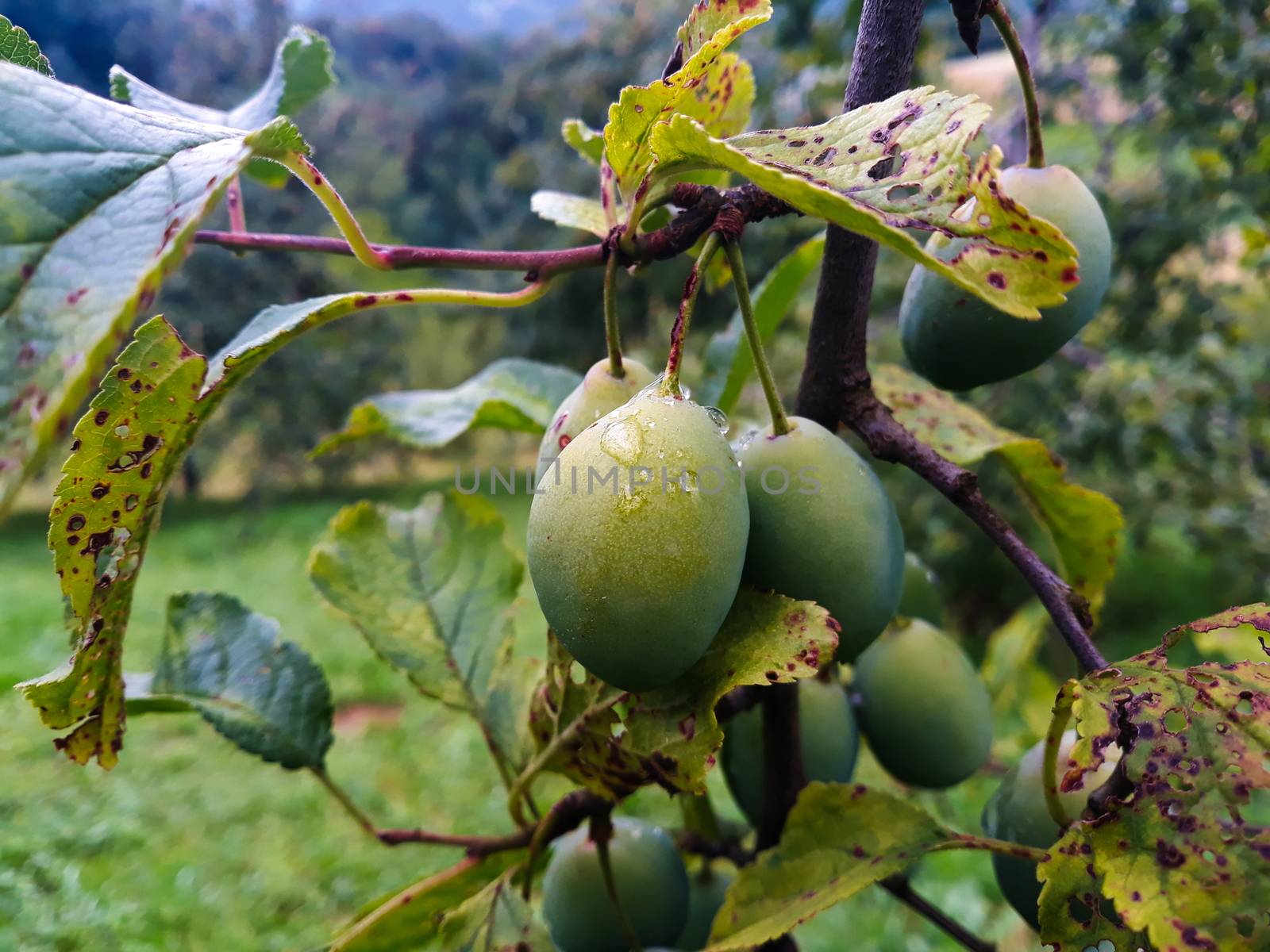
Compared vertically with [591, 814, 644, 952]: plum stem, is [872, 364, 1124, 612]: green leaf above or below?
above

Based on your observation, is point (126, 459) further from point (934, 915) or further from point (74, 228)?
point (934, 915)

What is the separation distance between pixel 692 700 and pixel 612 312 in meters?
0.27

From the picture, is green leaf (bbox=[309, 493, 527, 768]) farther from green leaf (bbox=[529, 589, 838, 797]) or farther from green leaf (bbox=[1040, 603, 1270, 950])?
green leaf (bbox=[1040, 603, 1270, 950])

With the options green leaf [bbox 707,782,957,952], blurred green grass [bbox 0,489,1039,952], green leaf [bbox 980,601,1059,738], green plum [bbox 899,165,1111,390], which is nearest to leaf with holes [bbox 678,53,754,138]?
green plum [bbox 899,165,1111,390]

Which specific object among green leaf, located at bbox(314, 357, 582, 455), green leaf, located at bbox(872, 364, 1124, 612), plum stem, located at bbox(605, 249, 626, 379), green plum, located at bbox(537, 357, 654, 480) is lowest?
green leaf, located at bbox(314, 357, 582, 455)

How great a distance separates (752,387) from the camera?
3.34 metres

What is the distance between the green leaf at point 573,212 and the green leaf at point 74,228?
281 mm

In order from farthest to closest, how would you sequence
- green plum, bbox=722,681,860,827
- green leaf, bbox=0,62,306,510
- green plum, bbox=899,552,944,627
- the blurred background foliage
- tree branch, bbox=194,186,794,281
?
1. the blurred background foliage
2. green plum, bbox=899,552,944,627
3. green plum, bbox=722,681,860,827
4. tree branch, bbox=194,186,794,281
5. green leaf, bbox=0,62,306,510

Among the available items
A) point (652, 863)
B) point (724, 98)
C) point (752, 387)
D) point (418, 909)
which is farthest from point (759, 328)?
point (752, 387)

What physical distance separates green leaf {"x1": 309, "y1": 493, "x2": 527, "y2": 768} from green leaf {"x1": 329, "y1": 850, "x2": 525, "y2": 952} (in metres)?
0.10

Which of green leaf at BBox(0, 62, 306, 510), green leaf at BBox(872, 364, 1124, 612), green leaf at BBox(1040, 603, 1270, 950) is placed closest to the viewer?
green leaf at BBox(0, 62, 306, 510)

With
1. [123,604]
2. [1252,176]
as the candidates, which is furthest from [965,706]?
[1252,176]

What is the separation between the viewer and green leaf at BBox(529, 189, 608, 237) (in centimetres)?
69

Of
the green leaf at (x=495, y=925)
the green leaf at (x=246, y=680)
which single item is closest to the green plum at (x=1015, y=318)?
the green leaf at (x=495, y=925)
